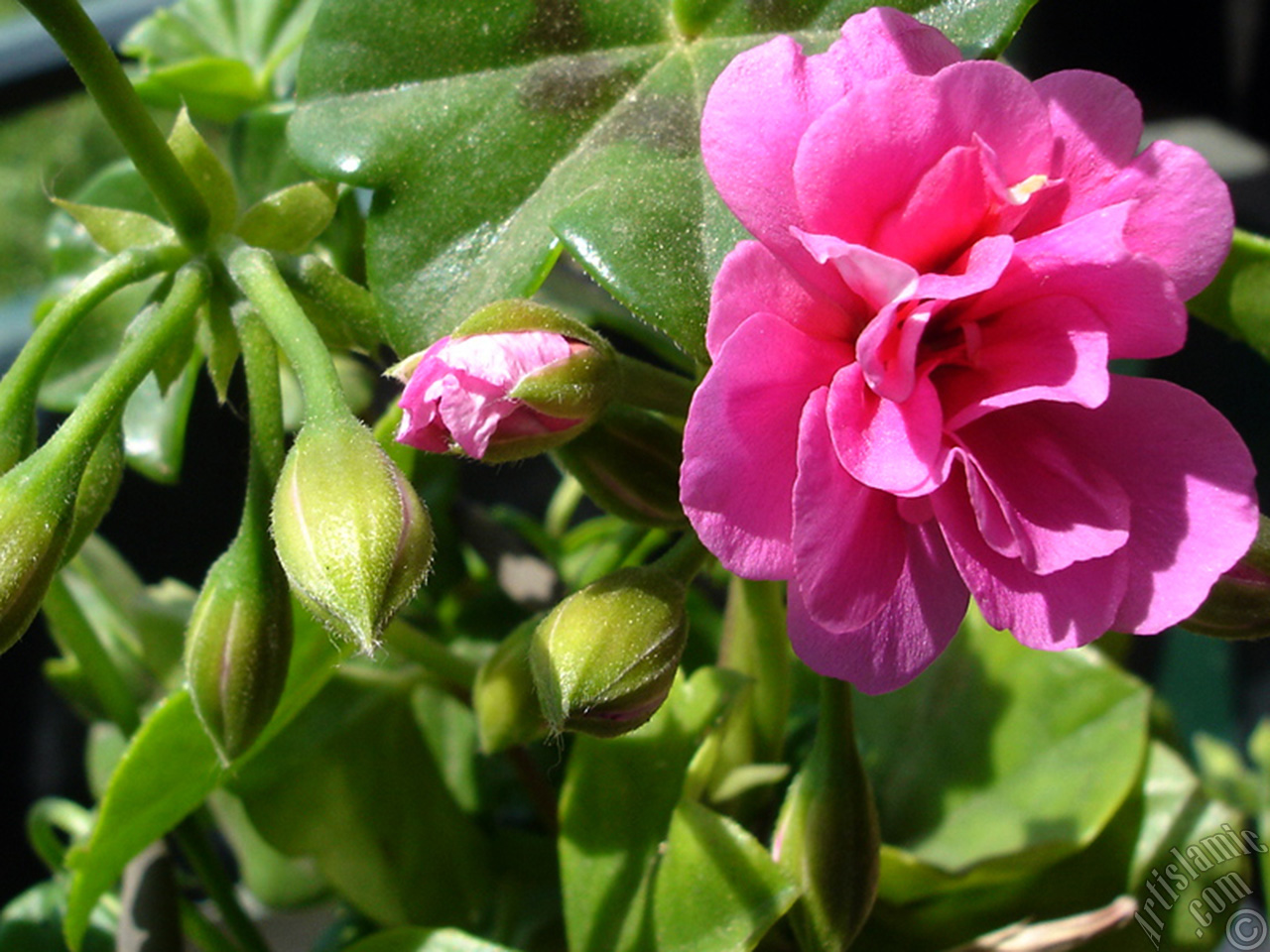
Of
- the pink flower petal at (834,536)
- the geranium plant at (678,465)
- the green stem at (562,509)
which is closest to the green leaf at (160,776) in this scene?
the geranium plant at (678,465)

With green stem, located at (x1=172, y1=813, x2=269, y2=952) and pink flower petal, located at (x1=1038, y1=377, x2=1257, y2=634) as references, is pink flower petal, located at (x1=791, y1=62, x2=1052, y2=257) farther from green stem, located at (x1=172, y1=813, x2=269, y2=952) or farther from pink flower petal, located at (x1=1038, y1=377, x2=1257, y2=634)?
green stem, located at (x1=172, y1=813, x2=269, y2=952)

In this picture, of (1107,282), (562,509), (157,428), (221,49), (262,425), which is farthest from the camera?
(562,509)

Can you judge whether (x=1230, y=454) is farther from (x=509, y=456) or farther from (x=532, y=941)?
(x=532, y=941)

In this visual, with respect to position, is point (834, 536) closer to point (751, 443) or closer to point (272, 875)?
point (751, 443)

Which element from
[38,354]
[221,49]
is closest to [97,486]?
[38,354]

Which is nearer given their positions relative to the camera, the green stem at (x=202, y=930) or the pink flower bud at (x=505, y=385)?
the pink flower bud at (x=505, y=385)

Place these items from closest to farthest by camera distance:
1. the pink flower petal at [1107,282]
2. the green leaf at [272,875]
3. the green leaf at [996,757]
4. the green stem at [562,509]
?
the pink flower petal at [1107,282] < the green leaf at [996,757] < the green leaf at [272,875] < the green stem at [562,509]

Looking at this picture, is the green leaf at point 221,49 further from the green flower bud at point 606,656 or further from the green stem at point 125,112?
the green flower bud at point 606,656
